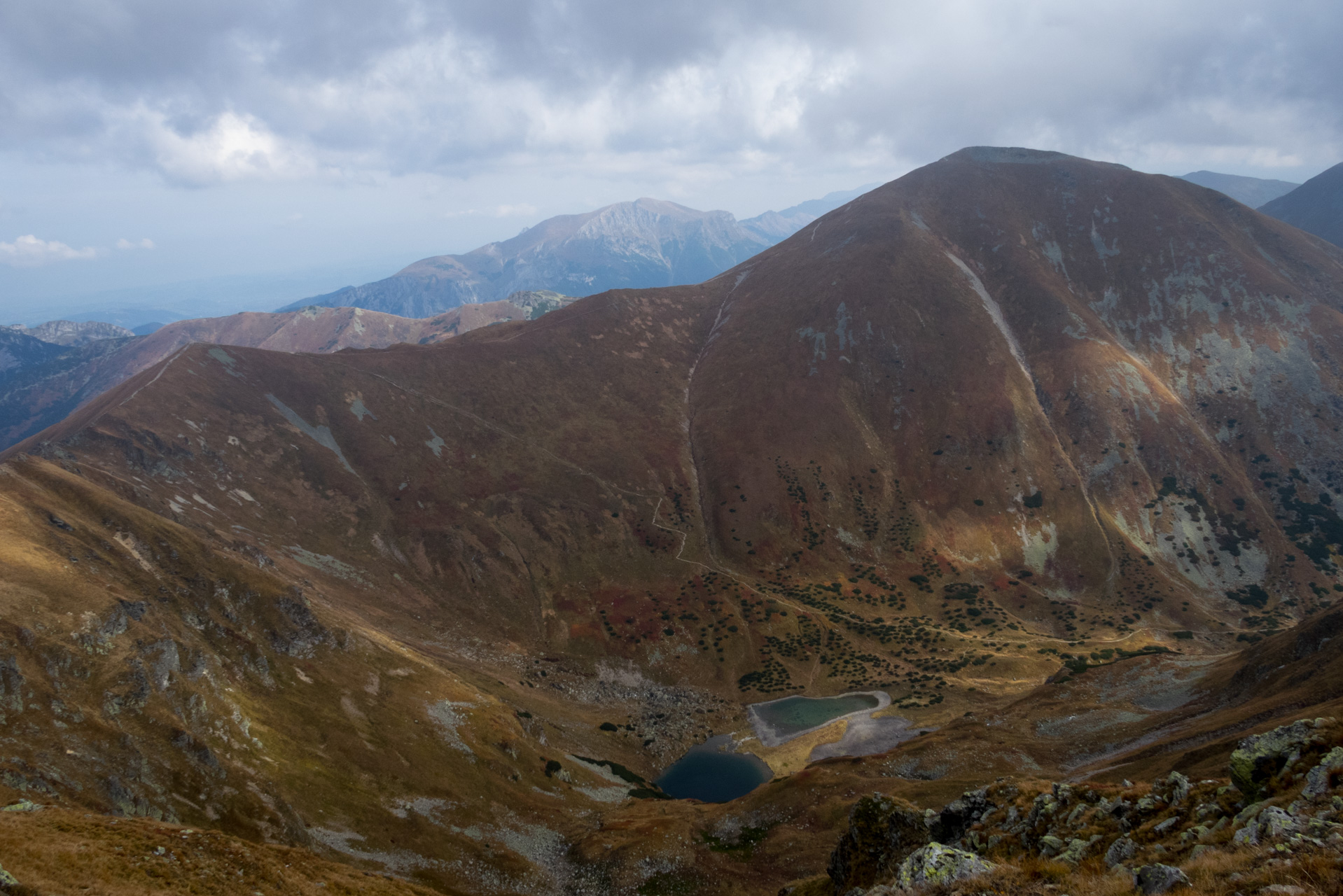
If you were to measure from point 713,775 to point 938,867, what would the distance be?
238 ft

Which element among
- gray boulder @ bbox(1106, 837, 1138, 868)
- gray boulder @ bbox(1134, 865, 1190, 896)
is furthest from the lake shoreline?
gray boulder @ bbox(1134, 865, 1190, 896)

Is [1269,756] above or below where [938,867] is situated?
above

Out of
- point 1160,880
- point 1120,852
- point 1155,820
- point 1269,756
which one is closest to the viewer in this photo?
point 1160,880

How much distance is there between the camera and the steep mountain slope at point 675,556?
52.6 meters

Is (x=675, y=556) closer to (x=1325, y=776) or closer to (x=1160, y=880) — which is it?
(x=1325, y=776)

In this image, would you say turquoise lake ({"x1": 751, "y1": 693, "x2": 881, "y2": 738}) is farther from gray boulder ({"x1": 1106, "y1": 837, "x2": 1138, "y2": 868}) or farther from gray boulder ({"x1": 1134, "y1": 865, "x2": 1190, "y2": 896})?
gray boulder ({"x1": 1134, "y1": 865, "x2": 1190, "y2": 896})

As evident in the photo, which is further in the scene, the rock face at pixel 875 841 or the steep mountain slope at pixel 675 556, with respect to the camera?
the steep mountain slope at pixel 675 556

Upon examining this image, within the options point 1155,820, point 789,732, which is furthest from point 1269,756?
point 789,732

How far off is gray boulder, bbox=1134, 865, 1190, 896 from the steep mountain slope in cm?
4328

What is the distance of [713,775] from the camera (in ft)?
276

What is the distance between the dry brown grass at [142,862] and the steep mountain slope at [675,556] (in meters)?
11.3

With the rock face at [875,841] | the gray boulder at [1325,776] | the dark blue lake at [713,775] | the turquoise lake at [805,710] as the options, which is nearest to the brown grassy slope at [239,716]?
the dark blue lake at [713,775]

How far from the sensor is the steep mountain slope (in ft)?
173

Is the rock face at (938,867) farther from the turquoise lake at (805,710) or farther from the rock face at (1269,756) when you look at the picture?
the turquoise lake at (805,710)
